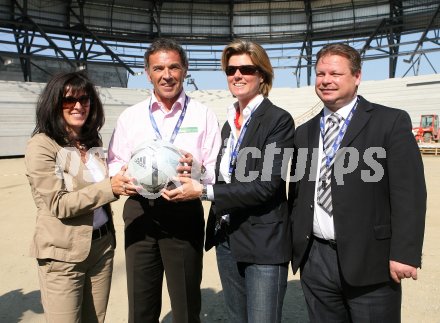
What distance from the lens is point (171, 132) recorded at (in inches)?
97.7

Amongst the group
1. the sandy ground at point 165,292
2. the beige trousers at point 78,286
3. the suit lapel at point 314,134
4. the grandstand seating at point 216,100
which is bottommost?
the sandy ground at point 165,292

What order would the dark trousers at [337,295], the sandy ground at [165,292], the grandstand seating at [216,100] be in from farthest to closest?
the grandstand seating at [216,100] → the sandy ground at [165,292] → the dark trousers at [337,295]

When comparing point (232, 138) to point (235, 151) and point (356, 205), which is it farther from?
point (356, 205)

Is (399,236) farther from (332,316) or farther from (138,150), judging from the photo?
(138,150)

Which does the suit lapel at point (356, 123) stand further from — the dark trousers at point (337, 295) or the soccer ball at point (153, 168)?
the soccer ball at point (153, 168)

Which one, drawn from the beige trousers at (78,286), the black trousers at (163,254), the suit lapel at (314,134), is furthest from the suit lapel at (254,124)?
the beige trousers at (78,286)

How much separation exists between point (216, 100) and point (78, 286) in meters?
29.8

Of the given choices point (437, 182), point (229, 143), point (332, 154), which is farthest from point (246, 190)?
point (437, 182)

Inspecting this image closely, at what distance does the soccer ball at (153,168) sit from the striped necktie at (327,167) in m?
0.85

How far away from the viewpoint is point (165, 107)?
8.29ft

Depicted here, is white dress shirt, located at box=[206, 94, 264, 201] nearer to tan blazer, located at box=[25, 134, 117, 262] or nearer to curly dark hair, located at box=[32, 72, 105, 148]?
tan blazer, located at box=[25, 134, 117, 262]

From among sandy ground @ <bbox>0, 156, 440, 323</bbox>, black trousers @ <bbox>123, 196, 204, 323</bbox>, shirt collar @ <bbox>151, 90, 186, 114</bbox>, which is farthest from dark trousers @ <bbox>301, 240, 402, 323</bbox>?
sandy ground @ <bbox>0, 156, 440, 323</bbox>

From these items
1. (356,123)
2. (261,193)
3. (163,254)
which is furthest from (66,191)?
(356,123)

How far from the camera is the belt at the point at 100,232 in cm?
242
